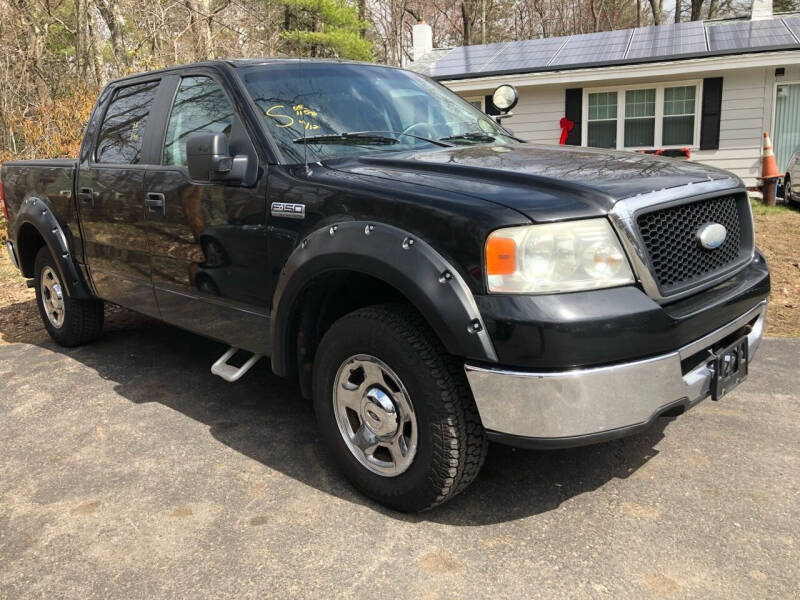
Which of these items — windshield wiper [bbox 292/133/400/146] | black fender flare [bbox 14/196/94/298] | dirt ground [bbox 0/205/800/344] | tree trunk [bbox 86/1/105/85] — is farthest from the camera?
tree trunk [bbox 86/1/105/85]

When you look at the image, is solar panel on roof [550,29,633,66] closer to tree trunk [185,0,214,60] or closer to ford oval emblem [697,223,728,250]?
tree trunk [185,0,214,60]

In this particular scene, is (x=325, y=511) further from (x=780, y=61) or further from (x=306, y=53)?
(x=306, y=53)

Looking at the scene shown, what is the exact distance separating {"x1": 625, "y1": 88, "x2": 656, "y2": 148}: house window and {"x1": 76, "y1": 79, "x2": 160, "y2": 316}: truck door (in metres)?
12.8

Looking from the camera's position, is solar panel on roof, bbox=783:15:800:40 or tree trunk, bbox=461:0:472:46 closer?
solar panel on roof, bbox=783:15:800:40

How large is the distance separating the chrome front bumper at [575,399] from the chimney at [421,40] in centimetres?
1818

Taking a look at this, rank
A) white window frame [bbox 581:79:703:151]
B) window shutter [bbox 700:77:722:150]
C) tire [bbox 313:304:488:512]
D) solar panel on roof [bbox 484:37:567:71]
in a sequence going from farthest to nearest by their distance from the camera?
solar panel on roof [bbox 484:37:567:71]
white window frame [bbox 581:79:703:151]
window shutter [bbox 700:77:722:150]
tire [bbox 313:304:488:512]

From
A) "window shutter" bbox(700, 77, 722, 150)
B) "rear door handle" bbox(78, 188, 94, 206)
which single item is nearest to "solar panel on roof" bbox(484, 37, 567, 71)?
"window shutter" bbox(700, 77, 722, 150)

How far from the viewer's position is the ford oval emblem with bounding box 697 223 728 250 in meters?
2.77

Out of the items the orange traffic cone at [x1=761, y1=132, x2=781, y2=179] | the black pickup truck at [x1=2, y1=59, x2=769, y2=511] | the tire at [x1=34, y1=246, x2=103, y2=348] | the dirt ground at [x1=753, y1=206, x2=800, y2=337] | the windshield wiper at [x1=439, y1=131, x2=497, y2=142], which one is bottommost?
the dirt ground at [x1=753, y1=206, x2=800, y2=337]

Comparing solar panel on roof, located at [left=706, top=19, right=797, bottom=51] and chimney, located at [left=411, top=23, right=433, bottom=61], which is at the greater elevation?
chimney, located at [left=411, top=23, right=433, bottom=61]

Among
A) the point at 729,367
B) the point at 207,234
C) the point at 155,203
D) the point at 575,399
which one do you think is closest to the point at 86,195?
the point at 155,203

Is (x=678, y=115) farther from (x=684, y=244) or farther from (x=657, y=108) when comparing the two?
(x=684, y=244)

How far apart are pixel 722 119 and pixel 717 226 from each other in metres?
13.4

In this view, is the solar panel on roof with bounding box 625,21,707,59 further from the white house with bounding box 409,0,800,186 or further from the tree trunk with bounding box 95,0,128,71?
the tree trunk with bounding box 95,0,128,71
